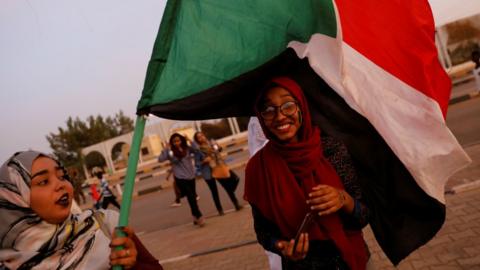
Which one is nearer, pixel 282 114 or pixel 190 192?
pixel 282 114

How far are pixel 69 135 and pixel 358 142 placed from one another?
60898 mm

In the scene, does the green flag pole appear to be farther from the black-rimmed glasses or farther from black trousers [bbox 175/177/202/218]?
black trousers [bbox 175/177/202/218]

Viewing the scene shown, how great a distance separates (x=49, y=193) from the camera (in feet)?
5.87

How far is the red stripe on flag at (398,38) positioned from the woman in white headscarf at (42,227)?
156 cm

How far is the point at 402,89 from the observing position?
2.20 m

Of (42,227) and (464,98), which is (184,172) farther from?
(464,98)

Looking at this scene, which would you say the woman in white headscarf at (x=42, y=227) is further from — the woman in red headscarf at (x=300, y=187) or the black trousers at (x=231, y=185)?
the black trousers at (x=231, y=185)

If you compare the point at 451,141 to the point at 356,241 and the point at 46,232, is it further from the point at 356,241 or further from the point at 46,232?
the point at 46,232

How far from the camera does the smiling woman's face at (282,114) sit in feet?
6.42

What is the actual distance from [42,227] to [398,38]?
2.02m

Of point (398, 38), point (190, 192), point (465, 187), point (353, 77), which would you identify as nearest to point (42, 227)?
point (353, 77)

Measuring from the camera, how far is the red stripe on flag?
2.17 meters

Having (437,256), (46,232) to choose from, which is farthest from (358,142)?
(437,256)

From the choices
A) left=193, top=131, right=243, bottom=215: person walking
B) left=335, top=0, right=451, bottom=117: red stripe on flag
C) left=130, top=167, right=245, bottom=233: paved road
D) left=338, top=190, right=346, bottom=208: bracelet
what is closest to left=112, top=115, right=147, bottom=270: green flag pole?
left=338, top=190, right=346, bottom=208: bracelet
